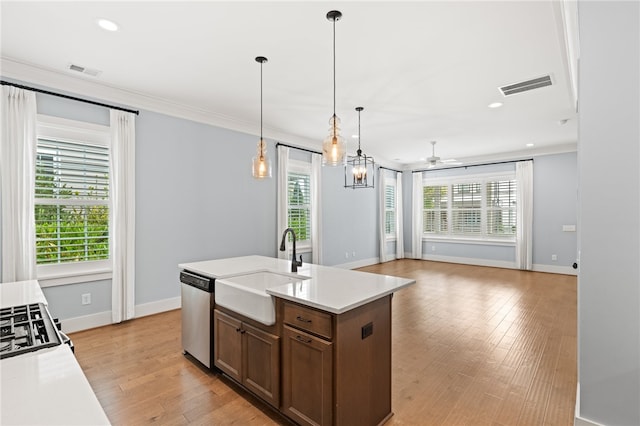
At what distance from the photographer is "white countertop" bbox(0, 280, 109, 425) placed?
2.48ft

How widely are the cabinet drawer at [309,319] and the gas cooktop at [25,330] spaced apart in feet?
3.70

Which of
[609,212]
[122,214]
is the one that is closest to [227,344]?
[122,214]

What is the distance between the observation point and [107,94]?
12.6ft

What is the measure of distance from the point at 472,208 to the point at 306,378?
7.95m

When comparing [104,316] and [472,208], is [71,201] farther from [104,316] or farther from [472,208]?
[472,208]

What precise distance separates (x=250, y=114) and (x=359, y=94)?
182 centimetres

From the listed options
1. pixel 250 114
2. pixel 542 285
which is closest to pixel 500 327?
pixel 542 285

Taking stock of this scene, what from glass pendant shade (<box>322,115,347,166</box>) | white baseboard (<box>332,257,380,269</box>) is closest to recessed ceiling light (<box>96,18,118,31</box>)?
glass pendant shade (<box>322,115,347,166</box>)

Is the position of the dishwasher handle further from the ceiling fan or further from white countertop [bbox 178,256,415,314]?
the ceiling fan

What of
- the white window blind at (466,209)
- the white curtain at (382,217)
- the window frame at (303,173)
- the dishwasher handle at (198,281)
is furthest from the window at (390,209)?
the dishwasher handle at (198,281)

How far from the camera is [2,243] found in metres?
3.17

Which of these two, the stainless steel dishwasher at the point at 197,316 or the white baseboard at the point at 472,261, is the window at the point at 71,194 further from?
the white baseboard at the point at 472,261

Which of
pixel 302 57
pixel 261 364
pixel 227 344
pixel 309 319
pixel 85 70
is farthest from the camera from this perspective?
pixel 85 70

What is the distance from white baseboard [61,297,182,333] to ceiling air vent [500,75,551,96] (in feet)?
17.2
